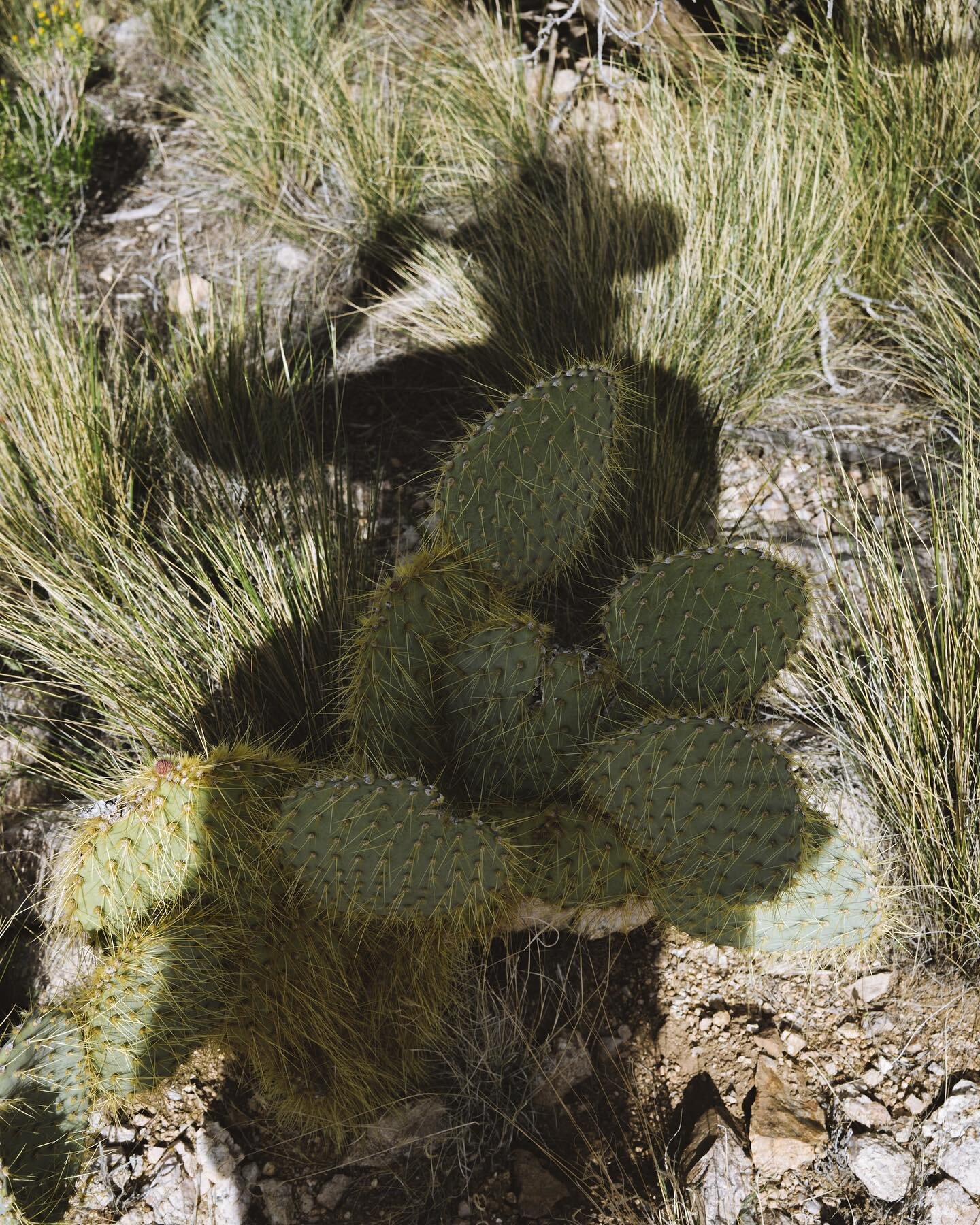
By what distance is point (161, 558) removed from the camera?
2.12m

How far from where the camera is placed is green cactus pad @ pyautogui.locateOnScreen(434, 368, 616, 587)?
1.70 metres

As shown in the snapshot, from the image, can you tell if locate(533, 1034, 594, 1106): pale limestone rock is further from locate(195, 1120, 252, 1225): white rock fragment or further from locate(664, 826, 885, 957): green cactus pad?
locate(195, 1120, 252, 1225): white rock fragment

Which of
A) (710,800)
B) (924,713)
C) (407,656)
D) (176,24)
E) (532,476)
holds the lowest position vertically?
(924,713)

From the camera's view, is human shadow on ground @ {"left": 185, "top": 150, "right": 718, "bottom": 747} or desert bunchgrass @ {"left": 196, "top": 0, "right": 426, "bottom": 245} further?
desert bunchgrass @ {"left": 196, "top": 0, "right": 426, "bottom": 245}

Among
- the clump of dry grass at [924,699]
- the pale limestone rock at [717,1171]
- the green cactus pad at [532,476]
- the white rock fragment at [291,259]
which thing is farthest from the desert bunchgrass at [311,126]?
the pale limestone rock at [717,1171]

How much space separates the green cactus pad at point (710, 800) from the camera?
149 cm

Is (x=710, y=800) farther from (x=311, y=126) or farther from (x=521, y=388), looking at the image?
(x=311, y=126)

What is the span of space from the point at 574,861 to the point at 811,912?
1.39 feet

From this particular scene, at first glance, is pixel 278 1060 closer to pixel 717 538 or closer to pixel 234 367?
pixel 717 538

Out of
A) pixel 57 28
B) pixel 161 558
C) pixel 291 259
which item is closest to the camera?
pixel 161 558

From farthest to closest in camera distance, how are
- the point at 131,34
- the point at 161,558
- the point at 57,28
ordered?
the point at 131,34 < the point at 57,28 < the point at 161,558

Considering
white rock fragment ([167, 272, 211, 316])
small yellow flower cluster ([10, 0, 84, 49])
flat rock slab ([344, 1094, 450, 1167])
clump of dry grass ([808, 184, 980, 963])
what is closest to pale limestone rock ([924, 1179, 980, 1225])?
clump of dry grass ([808, 184, 980, 963])

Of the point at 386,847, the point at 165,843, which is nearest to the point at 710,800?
the point at 386,847

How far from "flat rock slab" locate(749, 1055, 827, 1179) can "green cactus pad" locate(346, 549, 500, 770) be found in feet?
2.79
